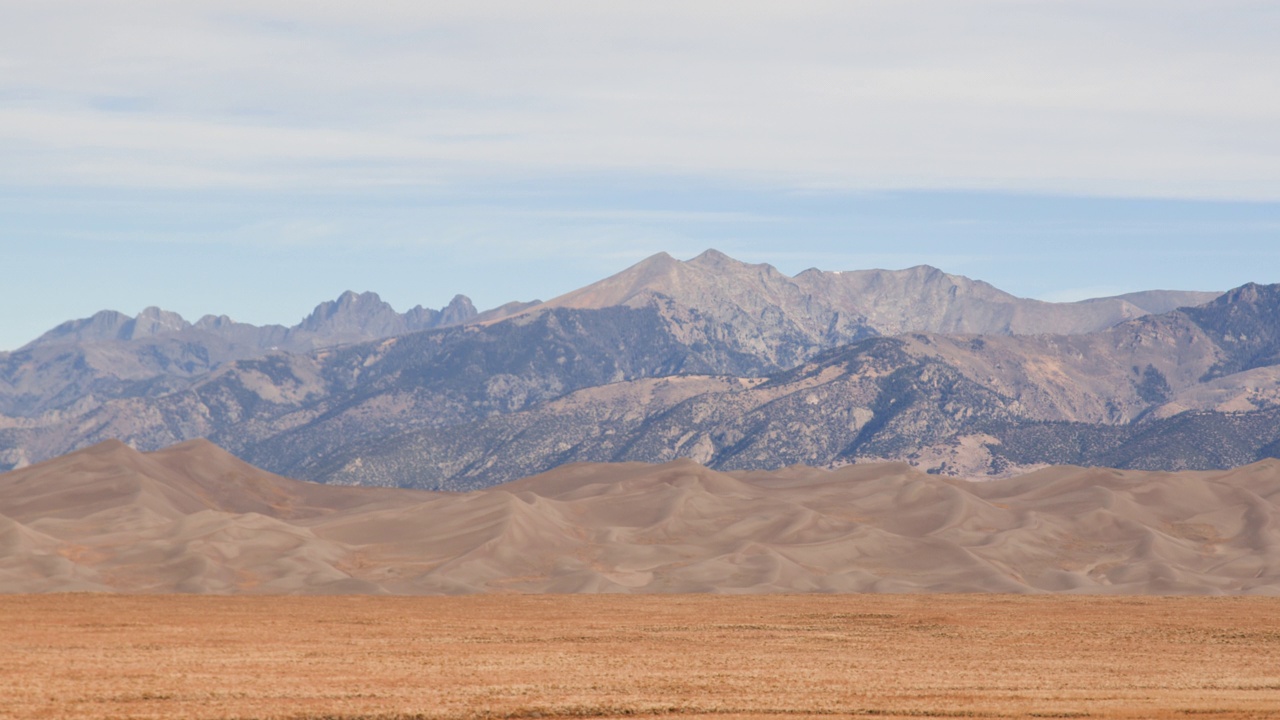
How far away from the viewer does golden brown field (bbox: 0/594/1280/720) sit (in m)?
71.2

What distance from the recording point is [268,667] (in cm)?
8569

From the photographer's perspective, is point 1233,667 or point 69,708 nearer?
point 69,708

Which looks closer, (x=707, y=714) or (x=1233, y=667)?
(x=707, y=714)

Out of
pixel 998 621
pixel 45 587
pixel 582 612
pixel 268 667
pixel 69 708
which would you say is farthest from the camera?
pixel 45 587

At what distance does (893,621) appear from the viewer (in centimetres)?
13200

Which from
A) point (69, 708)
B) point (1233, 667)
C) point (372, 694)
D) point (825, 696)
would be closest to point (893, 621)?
point (1233, 667)

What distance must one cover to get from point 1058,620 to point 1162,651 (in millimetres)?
29910

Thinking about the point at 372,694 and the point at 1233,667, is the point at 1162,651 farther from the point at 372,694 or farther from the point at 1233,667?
the point at 372,694

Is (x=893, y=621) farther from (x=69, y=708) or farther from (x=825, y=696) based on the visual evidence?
(x=69, y=708)

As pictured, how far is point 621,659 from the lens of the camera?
9519cm

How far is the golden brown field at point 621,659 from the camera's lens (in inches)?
2803

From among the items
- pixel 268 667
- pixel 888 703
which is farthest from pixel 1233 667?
pixel 268 667

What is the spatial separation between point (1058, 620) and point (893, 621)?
14653 mm

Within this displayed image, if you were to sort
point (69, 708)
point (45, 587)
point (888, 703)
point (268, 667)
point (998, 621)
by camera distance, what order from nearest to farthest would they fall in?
point (69, 708) < point (888, 703) < point (268, 667) < point (998, 621) < point (45, 587)
